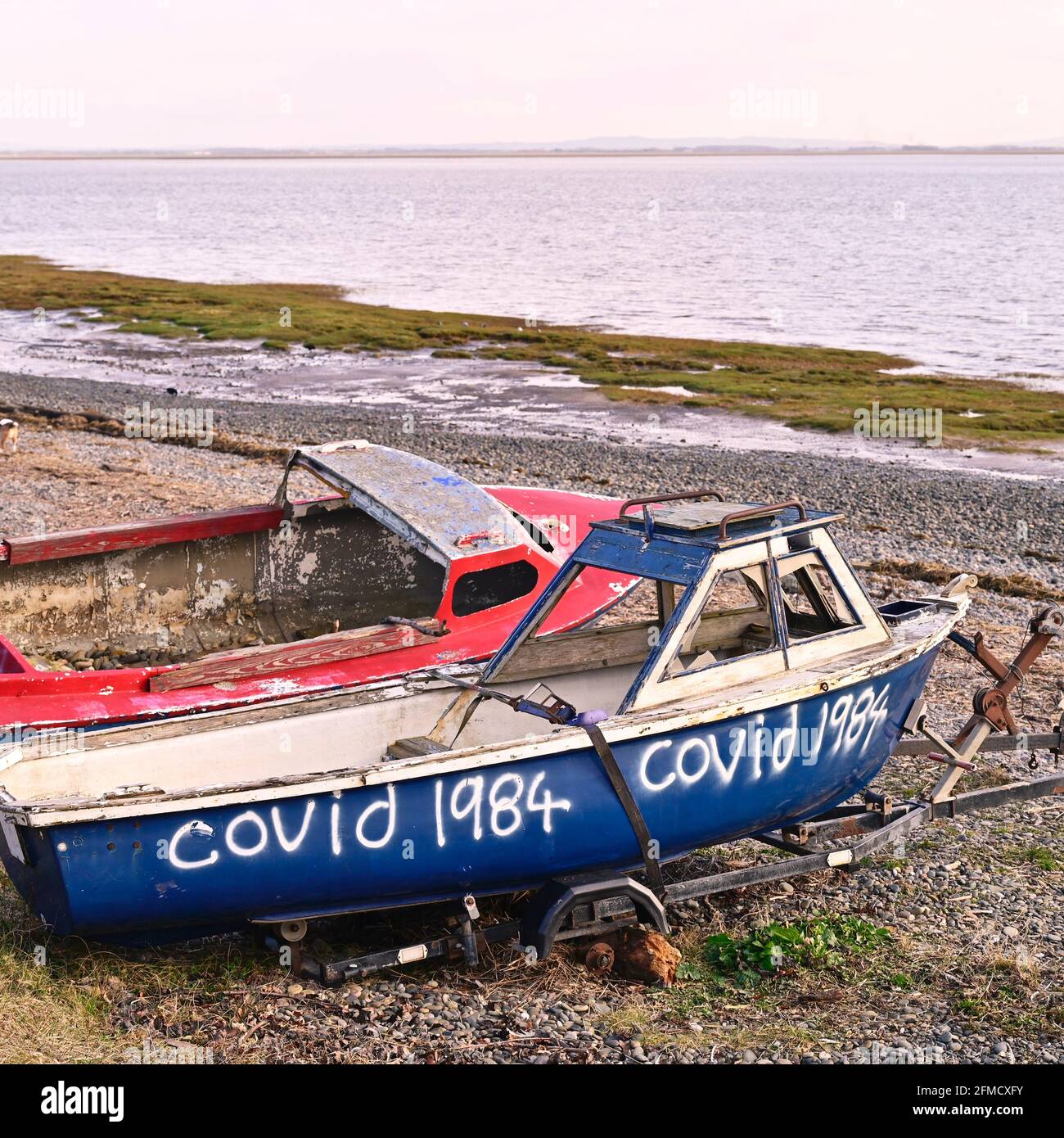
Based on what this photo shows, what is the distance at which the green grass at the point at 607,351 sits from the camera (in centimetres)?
2897

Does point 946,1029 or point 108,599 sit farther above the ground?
point 108,599

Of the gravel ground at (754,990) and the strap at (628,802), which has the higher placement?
the strap at (628,802)

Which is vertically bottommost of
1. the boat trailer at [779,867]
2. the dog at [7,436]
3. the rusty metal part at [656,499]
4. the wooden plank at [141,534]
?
the boat trailer at [779,867]

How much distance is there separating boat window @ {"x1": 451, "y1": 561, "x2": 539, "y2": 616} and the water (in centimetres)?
2957

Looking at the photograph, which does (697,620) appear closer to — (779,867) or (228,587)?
(779,867)

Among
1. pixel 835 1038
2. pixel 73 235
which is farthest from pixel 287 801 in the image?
pixel 73 235

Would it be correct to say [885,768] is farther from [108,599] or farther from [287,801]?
[108,599]

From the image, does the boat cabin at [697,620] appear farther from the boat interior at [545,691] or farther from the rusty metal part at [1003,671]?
the rusty metal part at [1003,671]

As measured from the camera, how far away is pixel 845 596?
710cm

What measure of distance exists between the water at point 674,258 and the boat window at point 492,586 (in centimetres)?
2957

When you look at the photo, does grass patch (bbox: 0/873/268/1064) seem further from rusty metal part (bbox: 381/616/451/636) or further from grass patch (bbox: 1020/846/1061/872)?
grass patch (bbox: 1020/846/1061/872)

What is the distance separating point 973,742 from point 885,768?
61.7 inches

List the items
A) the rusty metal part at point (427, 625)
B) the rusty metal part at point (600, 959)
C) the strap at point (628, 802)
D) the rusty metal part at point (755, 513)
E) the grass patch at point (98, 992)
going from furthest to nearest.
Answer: the rusty metal part at point (427, 625)
the rusty metal part at point (755, 513)
the rusty metal part at point (600, 959)
the strap at point (628, 802)
the grass patch at point (98, 992)

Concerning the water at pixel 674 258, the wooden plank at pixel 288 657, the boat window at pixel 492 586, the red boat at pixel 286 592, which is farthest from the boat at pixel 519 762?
the water at pixel 674 258
